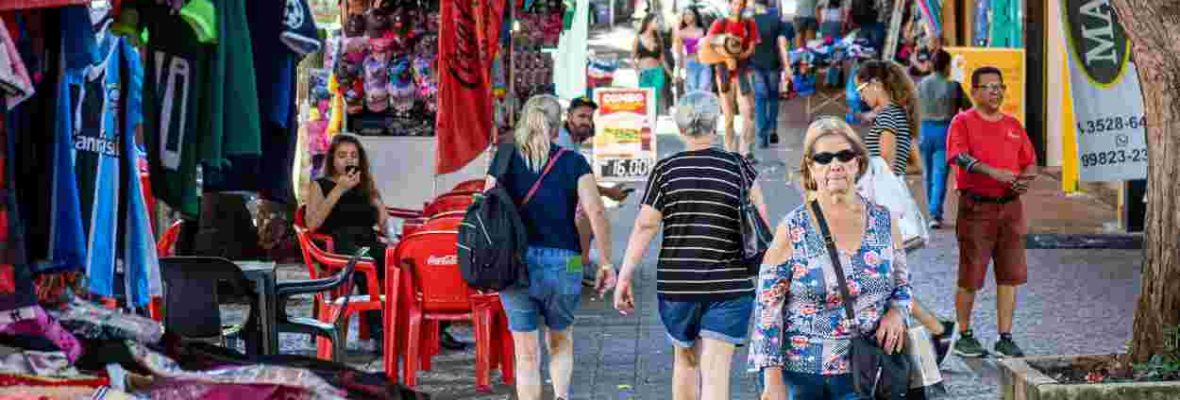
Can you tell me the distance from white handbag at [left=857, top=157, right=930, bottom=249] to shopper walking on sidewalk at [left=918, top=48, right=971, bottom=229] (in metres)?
5.51

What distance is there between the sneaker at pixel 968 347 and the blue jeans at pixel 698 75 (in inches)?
422

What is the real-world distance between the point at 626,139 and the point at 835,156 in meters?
11.2

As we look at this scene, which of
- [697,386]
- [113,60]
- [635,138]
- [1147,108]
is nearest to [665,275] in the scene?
[697,386]

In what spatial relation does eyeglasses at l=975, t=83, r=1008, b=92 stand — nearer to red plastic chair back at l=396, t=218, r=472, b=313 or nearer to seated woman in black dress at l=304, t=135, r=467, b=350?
red plastic chair back at l=396, t=218, r=472, b=313

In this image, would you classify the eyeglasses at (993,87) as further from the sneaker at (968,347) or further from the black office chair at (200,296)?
the black office chair at (200,296)

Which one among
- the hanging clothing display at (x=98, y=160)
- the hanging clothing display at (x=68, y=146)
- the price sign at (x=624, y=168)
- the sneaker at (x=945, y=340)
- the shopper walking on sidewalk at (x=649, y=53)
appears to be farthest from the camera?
the shopper walking on sidewalk at (x=649, y=53)

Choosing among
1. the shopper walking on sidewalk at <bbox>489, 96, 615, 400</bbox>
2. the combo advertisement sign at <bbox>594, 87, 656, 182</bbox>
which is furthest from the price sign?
the shopper walking on sidewalk at <bbox>489, 96, 615, 400</bbox>


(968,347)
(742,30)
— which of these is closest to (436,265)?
Answer: (968,347)

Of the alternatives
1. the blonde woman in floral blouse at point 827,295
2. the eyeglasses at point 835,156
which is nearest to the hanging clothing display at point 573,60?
the eyeglasses at point 835,156

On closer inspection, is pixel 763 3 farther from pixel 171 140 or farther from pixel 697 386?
pixel 171 140

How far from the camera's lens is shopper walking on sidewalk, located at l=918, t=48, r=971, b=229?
16438 millimetres

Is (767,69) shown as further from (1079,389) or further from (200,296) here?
(200,296)

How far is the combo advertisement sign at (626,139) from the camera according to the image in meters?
18.5

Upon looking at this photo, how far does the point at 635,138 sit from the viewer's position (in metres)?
18.5
